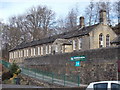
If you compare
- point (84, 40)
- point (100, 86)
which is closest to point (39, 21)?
point (84, 40)

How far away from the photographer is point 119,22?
60.1m

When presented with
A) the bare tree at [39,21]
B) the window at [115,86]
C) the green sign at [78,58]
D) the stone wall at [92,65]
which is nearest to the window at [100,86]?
the window at [115,86]

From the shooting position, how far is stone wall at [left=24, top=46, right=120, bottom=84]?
29.3 m

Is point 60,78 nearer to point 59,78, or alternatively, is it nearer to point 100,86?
point 59,78

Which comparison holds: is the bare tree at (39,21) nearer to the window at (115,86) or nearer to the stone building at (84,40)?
the stone building at (84,40)

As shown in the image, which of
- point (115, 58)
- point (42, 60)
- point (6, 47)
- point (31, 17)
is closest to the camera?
point (115, 58)

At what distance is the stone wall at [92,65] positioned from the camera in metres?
29.3

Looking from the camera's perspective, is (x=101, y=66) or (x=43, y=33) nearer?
(x=101, y=66)

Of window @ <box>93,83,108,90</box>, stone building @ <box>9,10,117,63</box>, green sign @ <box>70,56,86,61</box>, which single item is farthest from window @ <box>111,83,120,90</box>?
stone building @ <box>9,10,117,63</box>

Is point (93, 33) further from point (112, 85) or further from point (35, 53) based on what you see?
point (112, 85)

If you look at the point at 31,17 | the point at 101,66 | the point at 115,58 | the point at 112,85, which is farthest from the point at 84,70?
the point at 31,17

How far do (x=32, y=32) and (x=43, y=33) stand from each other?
3.23m

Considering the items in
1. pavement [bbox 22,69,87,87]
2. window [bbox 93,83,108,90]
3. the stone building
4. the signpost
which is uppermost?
the stone building

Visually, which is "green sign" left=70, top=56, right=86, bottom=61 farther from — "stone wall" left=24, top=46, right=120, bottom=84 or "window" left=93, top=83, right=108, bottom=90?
"window" left=93, top=83, right=108, bottom=90
